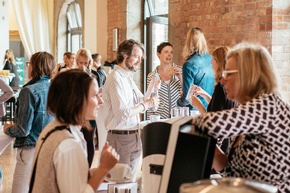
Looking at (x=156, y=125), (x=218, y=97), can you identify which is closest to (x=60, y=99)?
(x=156, y=125)

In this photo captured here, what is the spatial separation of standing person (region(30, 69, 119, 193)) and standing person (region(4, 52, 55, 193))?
185 centimetres

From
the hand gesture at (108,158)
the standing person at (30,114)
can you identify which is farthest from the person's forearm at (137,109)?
the hand gesture at (108,158)

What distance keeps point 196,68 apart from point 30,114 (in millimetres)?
1666

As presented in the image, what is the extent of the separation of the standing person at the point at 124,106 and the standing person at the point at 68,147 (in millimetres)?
1884

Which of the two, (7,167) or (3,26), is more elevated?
(3,26)

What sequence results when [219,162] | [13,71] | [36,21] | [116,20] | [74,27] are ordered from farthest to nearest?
[36,21], [74,27], [13,71], [116,20], [219,162]

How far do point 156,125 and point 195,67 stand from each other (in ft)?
8.67

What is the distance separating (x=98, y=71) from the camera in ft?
27.0

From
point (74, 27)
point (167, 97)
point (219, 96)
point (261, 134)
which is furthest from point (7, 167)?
point (74, 27)

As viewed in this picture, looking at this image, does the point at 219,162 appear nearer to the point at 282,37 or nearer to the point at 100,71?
the point at 282,37

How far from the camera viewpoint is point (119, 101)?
3.91 m

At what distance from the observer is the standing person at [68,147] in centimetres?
187

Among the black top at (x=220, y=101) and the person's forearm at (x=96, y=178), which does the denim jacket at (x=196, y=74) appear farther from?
the person's forearm at (x=96, y=178)

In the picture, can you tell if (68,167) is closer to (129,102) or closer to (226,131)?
(226,131)
